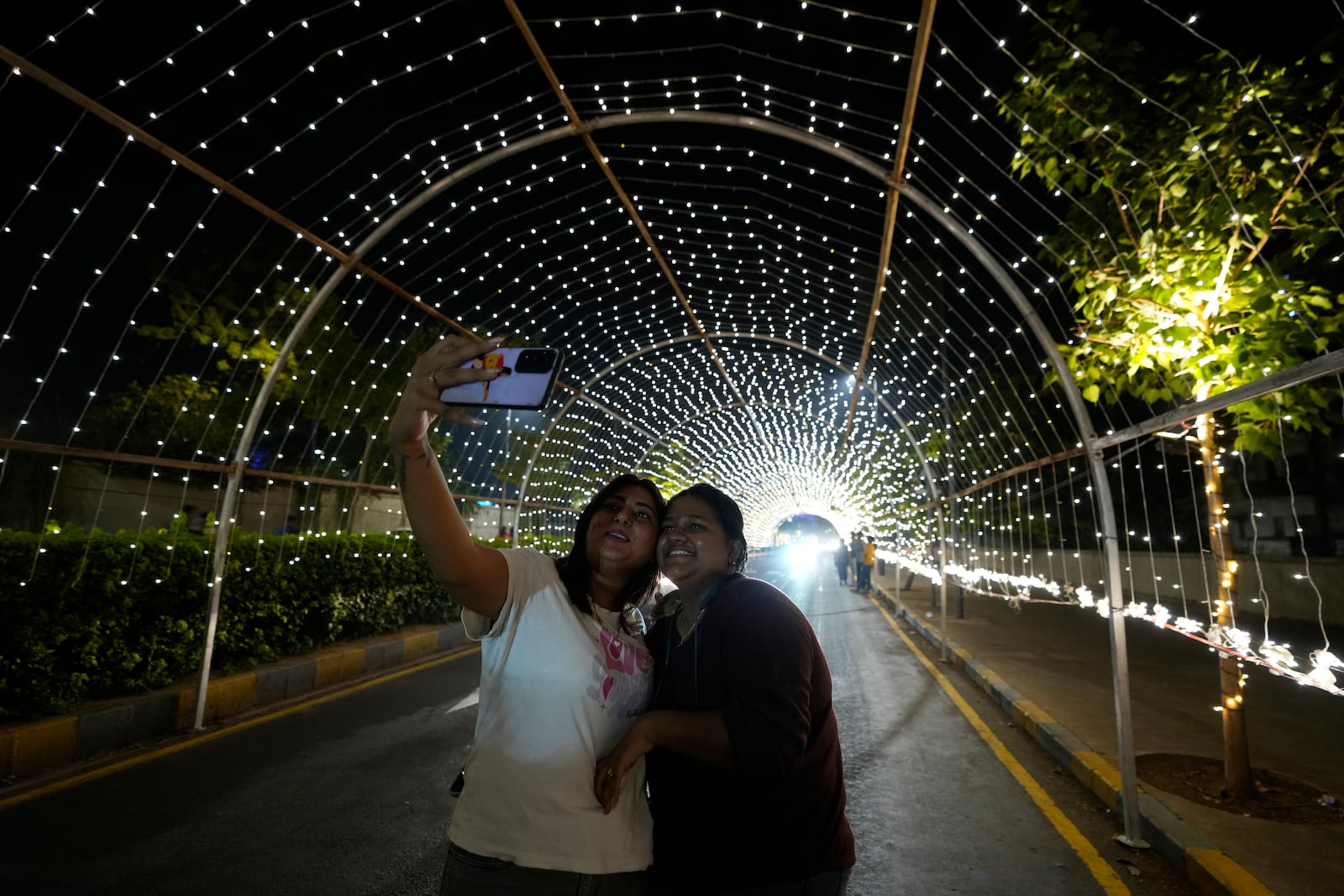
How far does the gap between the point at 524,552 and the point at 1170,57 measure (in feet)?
17.9

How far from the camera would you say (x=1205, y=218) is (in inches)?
163

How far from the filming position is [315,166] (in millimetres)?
6180

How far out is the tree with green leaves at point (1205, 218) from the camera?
3.85 meters

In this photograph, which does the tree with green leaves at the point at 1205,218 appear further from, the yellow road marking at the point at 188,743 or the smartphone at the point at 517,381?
the yellow road marking at the point at 188,743

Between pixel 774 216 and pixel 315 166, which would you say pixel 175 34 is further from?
pixel 774 216

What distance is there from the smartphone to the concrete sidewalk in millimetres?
3974

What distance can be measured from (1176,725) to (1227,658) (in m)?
2.24

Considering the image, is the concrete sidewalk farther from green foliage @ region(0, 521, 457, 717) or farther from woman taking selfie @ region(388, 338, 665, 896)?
green foliage @ region(0, 521, 457, 717)

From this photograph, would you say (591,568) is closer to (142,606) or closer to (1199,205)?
Result: (1199,205)

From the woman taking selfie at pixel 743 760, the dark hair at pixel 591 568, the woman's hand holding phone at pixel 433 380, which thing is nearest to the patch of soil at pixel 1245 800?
the woman taking selfie at pixel 743 760

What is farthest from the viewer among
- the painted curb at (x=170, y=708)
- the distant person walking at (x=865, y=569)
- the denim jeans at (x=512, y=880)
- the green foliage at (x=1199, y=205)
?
the distant person walking at (x=865, y=569)

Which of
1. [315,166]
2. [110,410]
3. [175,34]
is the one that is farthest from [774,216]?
[110,410]

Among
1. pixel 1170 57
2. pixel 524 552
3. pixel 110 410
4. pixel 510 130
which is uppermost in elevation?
pixel 510 130

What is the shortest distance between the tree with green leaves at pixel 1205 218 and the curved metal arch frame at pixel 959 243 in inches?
13.5
